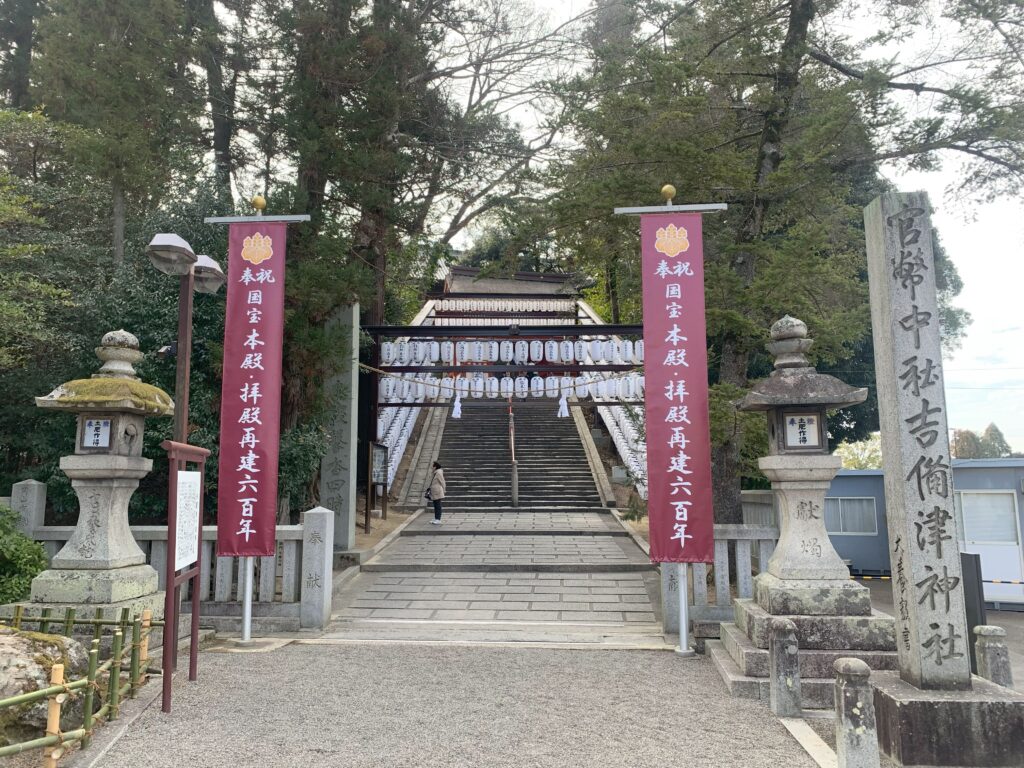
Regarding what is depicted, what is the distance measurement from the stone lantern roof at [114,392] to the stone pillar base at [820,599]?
5932 mm

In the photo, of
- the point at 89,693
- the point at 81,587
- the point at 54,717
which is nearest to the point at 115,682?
the point at 89,693

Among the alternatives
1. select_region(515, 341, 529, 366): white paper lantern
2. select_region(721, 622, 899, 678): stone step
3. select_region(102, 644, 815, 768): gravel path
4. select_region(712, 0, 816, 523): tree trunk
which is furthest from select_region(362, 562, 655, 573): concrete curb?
select_region(721, 622, 899, 678): stone step

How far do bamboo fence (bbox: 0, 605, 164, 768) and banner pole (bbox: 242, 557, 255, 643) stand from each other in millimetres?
1438

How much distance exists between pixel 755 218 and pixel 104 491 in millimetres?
8208

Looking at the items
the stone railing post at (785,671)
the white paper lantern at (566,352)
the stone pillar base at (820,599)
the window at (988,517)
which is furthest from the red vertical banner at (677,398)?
the window at (988,517)

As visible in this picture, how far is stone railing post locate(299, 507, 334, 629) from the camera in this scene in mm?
7125

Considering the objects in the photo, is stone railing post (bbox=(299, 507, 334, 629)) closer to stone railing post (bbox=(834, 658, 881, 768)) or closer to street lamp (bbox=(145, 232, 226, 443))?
street lamp (bbox=(145, 232, 226, 443))

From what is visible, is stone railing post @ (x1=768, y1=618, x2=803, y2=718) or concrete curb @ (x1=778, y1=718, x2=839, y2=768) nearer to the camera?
concrete curb @ (x1=778, y1=718, x2=839, y2=768)

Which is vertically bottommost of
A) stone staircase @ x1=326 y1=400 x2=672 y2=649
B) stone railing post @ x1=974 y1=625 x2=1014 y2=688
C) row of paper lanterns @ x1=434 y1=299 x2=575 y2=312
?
stone staircase @ x1=326 y1=400 x2=672 y2=649

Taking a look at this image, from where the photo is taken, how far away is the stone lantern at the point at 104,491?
5.48m

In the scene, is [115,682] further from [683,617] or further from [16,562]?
[683,617]

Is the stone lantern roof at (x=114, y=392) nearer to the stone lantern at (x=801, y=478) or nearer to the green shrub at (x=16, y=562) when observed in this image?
the green shrub at (x=16, y=562)

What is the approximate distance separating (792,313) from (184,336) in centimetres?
723

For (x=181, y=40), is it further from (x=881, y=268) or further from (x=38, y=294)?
(x=881, y=268)
